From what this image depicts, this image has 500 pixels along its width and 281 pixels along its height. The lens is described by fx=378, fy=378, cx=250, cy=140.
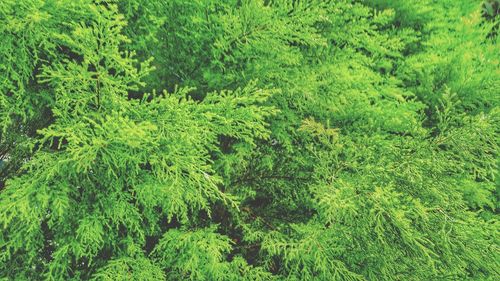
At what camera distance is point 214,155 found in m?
5.07

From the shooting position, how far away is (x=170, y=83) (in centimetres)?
500

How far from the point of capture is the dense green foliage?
10.3 ft

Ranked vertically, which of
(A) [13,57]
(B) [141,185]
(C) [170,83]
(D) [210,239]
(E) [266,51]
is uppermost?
(E) [266,51]

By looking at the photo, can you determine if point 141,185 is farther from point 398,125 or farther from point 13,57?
point 398,125

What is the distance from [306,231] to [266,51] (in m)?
2.05

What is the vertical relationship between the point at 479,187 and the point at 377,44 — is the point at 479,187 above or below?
below

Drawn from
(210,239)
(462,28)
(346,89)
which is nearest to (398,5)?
(462,28)

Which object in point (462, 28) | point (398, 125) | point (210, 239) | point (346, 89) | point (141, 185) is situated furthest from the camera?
point (462, 28)

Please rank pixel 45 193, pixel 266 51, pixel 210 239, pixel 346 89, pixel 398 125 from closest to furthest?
pixel 45 193 < pixel 210 239 < pixel 266 51 < pixel 346 89 < pixel 398 125

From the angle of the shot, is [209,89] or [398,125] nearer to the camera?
[209,89]

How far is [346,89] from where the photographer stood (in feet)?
16.0

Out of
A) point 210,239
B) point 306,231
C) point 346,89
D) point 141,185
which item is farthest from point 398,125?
point 141,185

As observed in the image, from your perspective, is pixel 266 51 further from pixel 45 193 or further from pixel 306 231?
pixel 45 193

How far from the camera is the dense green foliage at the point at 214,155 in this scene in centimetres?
314
